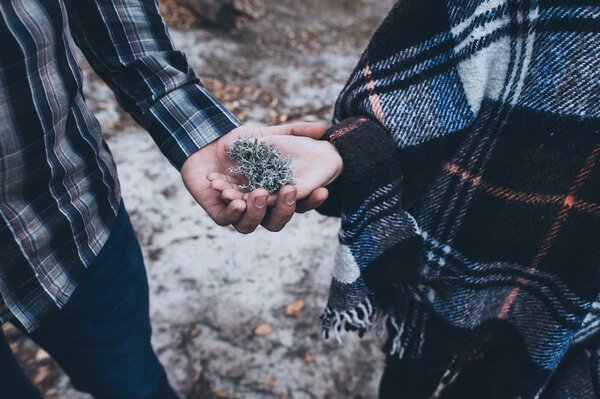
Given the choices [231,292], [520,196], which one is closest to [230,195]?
[520,196]

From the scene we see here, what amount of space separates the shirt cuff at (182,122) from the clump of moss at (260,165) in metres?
0.10

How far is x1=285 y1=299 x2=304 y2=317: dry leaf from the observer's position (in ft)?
9.13

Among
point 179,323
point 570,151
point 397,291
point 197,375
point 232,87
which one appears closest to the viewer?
point 570,151

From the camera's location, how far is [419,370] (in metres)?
1.55

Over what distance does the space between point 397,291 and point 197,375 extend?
1.48 m

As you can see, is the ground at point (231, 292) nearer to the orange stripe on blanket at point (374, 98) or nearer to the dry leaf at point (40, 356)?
the dry leaf at point (40, 356)

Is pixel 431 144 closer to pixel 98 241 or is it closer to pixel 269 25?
pixel 98 241

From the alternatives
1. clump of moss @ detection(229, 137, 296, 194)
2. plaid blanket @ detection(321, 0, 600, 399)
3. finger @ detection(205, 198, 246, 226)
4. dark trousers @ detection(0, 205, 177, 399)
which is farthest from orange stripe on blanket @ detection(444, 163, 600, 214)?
dark trousers @ detection(0, 205, 177, 399)

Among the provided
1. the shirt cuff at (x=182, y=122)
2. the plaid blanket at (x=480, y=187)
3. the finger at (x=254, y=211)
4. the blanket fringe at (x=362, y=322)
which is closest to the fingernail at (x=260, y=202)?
the finger at (x=254, y=211)

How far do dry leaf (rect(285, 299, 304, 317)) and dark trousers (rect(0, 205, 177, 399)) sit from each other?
1.24 meters

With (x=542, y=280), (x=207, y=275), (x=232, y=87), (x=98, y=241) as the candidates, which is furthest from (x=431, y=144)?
(x=232, y=87)

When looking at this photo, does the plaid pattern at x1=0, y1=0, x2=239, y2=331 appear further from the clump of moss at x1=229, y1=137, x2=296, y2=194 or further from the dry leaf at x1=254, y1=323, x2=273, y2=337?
the dry leaf at x1=254, y1=323, x2=273, y2=337

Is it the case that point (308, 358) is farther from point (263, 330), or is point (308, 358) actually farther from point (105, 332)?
point (105, 332)

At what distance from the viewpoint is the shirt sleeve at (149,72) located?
126 centimetres
